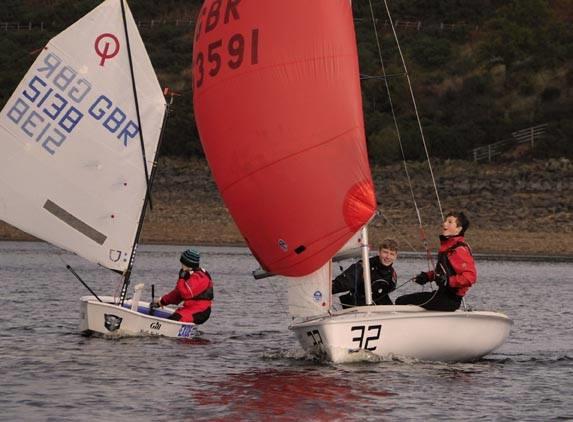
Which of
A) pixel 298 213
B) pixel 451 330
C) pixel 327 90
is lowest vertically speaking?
pixel 451 330

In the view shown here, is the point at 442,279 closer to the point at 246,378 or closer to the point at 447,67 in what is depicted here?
the point at 246,378

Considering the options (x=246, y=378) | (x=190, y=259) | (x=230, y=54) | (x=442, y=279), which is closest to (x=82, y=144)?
(x=190, y=259)

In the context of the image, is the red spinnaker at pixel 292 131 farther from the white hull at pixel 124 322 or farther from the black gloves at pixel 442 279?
the white hull at pixel 124 322

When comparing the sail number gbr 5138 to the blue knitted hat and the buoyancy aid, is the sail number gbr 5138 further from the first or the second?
the buoyancy aid

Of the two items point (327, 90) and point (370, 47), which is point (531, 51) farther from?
point (327, 90)

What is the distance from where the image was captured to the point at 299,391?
52.9ft

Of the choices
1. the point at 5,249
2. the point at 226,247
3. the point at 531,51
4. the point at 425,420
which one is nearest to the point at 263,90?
the point at 425,420

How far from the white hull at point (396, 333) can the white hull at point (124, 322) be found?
303 cm

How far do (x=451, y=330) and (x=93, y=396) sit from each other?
15.6ft

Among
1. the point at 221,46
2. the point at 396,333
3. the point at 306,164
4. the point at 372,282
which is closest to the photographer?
the point at 306,164

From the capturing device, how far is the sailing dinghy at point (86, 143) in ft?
72.8

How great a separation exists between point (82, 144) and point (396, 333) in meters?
7.00

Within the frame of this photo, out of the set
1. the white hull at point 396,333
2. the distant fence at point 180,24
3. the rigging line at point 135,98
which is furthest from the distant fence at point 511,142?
the white hull at point 396,333

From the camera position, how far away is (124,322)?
2066 cm
